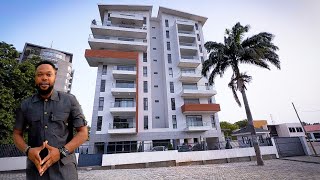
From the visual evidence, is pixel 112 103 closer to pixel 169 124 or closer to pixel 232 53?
pixel 169 124

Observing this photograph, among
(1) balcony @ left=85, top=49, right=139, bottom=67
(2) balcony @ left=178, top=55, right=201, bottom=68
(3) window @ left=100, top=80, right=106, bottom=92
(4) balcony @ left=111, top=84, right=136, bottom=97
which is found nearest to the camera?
(4) balcony @ left=111, top=84, right=136, bottom=97

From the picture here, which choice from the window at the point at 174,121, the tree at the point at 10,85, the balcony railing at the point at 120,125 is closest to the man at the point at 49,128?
the tree at the point at 10,85

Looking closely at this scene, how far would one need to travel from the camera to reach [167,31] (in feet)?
104

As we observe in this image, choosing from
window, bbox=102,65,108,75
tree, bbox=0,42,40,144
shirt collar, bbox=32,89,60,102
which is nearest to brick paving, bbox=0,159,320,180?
tree, bbox=0,42,40,144

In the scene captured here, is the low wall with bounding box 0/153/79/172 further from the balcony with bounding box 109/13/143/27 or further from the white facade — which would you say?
the white facade

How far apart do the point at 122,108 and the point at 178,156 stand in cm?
1078

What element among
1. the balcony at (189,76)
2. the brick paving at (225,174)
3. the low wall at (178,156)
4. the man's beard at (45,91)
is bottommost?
the brick paving at (225,174)

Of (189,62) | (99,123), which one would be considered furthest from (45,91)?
(189,62)

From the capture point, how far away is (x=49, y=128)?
163 cm

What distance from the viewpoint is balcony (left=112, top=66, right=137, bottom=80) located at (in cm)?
2461

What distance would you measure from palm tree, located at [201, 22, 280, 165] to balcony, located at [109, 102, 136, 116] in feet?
36.0

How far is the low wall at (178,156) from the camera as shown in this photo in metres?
13.6

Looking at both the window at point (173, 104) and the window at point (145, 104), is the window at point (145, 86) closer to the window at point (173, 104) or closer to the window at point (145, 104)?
the window at point (145, 104)

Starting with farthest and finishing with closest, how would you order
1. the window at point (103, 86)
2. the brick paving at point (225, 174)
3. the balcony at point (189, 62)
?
1. the balcony at point (189, 62)
2. the window at point (103, 86)
3. the brick paving at point (225, 174)
